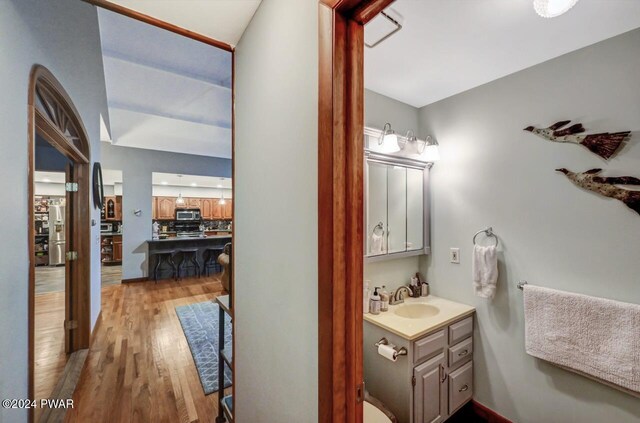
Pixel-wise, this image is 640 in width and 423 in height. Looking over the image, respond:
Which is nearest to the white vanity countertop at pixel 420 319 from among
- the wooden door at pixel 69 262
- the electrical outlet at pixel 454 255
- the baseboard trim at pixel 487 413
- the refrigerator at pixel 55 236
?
the electrical outlet at pixel 454 255

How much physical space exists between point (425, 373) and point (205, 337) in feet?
8.46

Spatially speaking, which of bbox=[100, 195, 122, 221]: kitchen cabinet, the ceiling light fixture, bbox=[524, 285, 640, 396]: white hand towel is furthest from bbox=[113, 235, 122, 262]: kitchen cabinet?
the ceiling light fixture

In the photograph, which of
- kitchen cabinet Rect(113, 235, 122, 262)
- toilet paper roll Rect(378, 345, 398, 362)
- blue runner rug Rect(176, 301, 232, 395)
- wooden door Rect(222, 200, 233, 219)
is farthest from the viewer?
wooden door Rect(222, 200, 233, 219)

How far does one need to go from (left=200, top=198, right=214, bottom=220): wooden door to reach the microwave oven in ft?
2.65

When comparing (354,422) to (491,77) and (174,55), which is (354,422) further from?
(174,55)

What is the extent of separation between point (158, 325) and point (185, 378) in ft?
4.66

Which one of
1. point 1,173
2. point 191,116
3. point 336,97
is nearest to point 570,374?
point 336,97

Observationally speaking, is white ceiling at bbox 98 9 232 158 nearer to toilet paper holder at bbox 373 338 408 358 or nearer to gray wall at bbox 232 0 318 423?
gray wall at bbox 232 0 318 423

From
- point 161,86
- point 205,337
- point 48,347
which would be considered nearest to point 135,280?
point 48,347

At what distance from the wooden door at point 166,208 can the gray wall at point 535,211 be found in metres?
8.53

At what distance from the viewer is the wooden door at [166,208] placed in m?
8.41

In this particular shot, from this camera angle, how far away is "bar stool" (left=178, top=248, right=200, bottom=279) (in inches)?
236

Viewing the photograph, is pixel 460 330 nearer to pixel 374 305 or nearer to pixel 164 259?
pixel 374 305

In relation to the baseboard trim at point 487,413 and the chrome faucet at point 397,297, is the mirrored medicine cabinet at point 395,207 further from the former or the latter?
the baseboard trim at point 487,413
